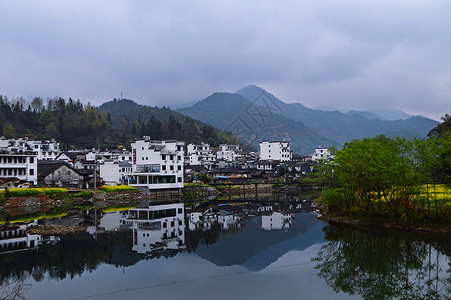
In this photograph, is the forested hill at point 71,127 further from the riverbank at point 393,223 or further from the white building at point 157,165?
the riverbank at point 393,223

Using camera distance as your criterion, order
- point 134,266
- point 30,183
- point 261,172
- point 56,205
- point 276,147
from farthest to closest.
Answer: point 276,147
point 261,172
point 30,183
point 56,205
point 134,266

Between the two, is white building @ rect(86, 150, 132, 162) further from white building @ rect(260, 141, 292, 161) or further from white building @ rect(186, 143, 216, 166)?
white building @ rect(260, 141, 292, 161)

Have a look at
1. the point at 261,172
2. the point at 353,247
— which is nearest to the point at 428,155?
the point at 353,247

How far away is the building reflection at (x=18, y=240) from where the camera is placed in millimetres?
21500

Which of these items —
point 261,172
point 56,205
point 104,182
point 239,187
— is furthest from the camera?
point 261,172

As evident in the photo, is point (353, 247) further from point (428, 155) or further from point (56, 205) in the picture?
point (56, 205)

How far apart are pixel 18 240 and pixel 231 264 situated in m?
14.5

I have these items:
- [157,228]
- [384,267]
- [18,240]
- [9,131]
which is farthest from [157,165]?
[9,131]

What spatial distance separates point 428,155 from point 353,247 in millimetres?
7012

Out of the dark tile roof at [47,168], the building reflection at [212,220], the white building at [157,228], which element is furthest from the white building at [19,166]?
the building reflection at [212,220]

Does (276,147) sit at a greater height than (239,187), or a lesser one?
greater

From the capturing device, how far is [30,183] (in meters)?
48.4

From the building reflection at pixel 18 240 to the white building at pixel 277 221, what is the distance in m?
16.1

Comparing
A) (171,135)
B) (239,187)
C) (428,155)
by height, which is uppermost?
(171,135)
